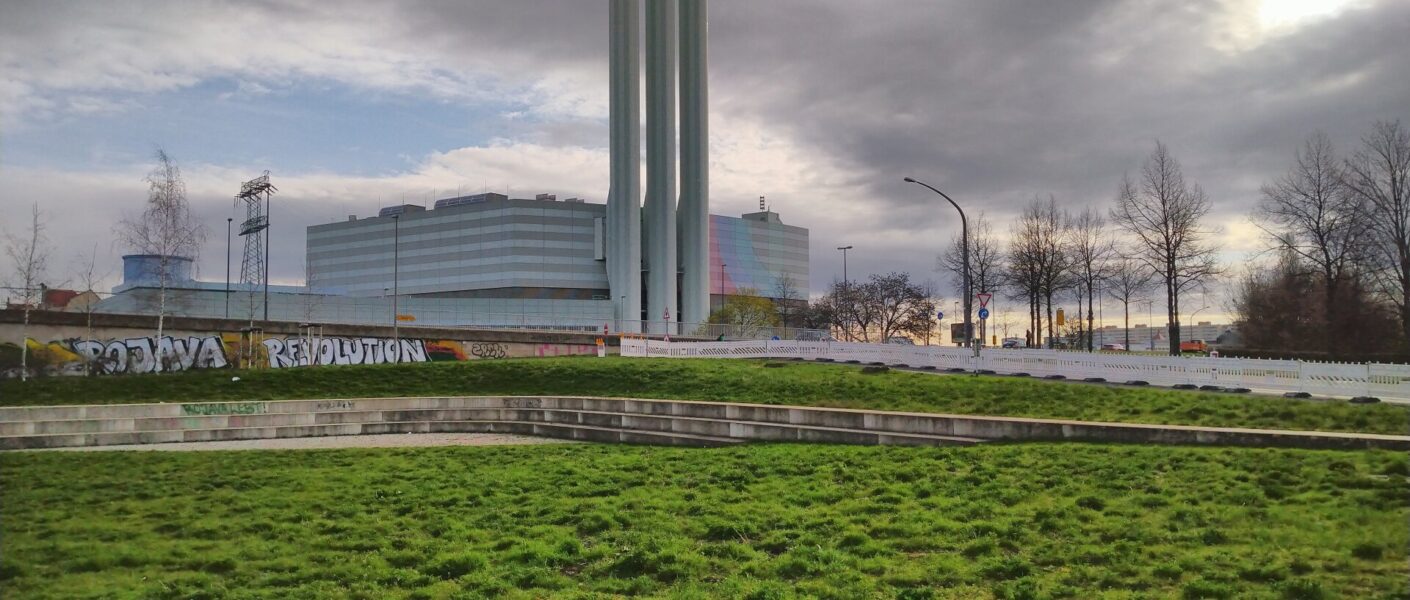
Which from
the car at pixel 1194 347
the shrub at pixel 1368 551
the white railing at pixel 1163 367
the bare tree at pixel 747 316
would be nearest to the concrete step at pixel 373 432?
the white railing at pixel 1163 367

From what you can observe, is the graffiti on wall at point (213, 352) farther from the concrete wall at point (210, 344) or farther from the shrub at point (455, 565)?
the shrub at point (455, 565)

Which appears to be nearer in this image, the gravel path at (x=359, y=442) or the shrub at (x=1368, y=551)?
the shrub at (x=1368, y=551)

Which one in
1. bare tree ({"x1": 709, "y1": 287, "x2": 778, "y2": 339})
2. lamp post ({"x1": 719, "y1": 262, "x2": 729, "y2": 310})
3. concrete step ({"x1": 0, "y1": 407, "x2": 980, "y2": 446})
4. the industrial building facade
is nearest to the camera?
concrete step ({"x1": 0, "y1": 407, "x2": 980, "y2": 446})

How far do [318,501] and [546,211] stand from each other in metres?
101

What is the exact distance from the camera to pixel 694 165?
102 meters

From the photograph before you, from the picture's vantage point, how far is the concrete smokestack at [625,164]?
97.1m

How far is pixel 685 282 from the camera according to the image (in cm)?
10438

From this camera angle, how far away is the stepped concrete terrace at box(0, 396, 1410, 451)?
45.3 ft

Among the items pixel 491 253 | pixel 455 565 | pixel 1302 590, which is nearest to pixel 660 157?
pixel 491 253

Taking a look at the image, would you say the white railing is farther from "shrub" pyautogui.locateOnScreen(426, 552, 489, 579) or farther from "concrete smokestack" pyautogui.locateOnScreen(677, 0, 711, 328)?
"concrete smokestack" pyautogui.locateOnScreen(677, 0, 711, 328)

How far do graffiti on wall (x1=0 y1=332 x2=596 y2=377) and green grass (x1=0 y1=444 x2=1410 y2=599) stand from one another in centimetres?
2303

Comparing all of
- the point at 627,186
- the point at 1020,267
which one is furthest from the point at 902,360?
the point at 627,186

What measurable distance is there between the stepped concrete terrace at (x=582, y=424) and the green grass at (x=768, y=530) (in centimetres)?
124

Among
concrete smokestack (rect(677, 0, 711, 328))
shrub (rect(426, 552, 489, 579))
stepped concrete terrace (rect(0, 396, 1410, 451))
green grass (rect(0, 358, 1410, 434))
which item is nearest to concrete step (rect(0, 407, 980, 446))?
stepped concrete terrace (rect(0, 396, 1410, 451))
